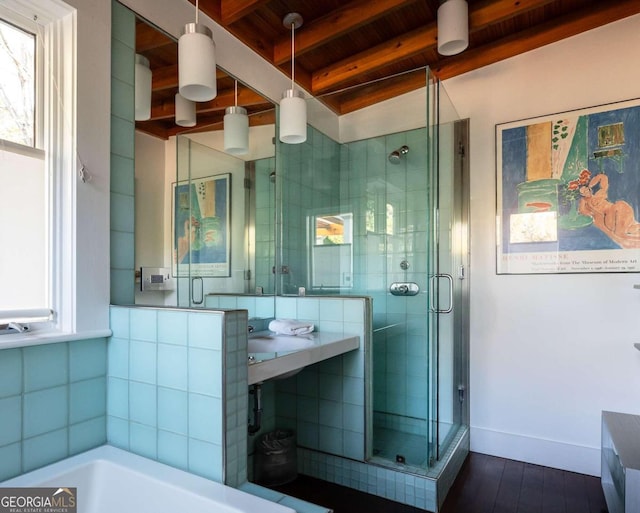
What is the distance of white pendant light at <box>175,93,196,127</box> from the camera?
180cm

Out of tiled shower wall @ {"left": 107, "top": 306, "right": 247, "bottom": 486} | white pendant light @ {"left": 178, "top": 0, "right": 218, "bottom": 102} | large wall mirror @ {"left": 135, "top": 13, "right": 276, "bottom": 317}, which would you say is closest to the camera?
tiled shower wall @ {"left": 107, "top": 306, "right": 247, "bottom": 486}

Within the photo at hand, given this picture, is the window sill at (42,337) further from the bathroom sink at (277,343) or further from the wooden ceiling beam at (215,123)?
the wooden ceiling beam at (215,123)

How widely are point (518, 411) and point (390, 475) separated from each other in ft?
3.49

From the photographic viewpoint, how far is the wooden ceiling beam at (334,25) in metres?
2.17

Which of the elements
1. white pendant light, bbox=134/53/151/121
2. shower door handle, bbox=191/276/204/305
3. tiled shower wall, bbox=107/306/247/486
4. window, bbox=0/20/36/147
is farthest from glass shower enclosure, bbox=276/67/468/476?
window, bbox=0/20/36/147

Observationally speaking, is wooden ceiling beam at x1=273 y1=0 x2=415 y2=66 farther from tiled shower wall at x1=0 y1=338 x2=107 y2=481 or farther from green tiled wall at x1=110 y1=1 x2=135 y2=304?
tiled shower wall at x1=0 y1=338 x2=107 y2=481

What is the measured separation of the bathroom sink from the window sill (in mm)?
586

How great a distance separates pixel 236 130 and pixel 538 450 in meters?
2.62

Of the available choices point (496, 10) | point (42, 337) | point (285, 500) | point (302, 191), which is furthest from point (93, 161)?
point (496, 10)

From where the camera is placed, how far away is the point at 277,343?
77.1 inches

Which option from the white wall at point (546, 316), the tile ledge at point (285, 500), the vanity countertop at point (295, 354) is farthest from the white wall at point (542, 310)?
the tile ledge at point (285, 500)

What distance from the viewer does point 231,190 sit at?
7.17 feet

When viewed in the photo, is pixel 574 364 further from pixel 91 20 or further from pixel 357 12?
pixel 91 20

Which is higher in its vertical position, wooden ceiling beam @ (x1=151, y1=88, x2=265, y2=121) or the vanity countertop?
wooden ceiling beam @ (x1=151, y1=88, x2=265, y2=121)
